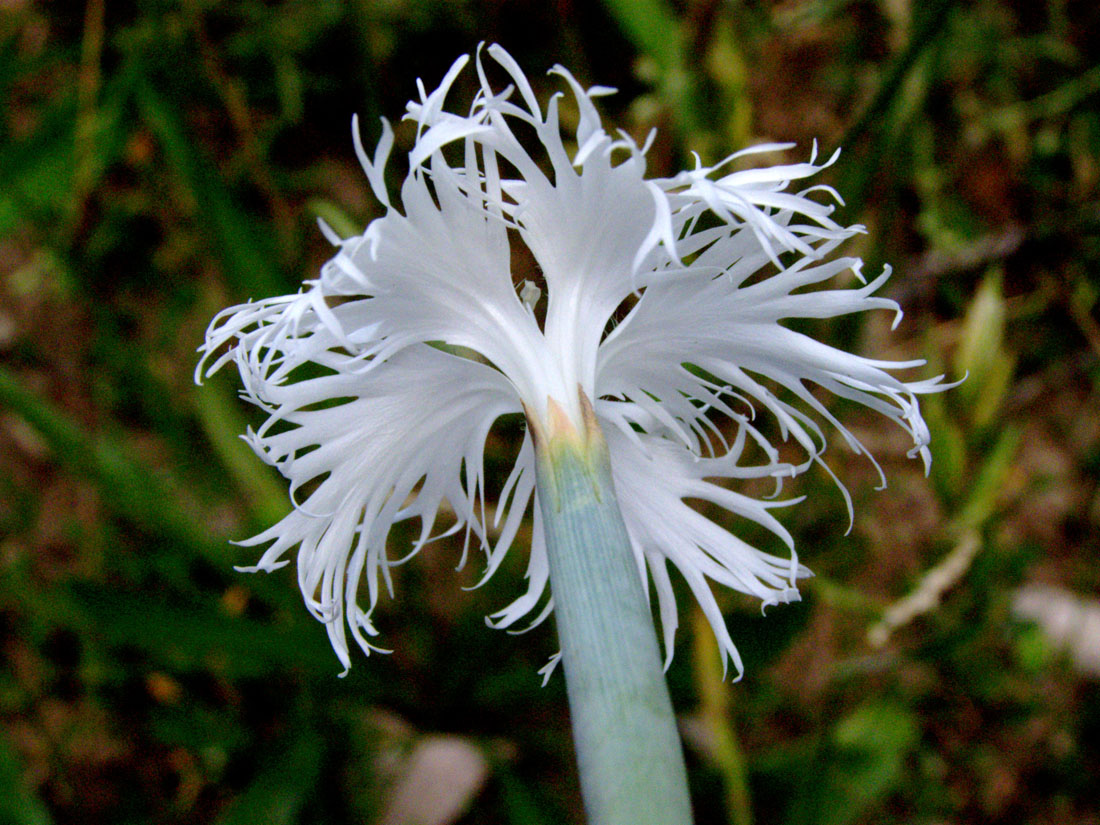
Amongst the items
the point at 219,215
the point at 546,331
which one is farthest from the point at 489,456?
the point at 546,331

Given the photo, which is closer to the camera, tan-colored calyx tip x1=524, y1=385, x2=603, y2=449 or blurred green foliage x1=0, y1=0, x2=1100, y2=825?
tan-colored calyx tip x1=524, y1=385, x2=603, y2=449

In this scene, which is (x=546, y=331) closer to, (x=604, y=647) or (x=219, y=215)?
(x=604, y=647)

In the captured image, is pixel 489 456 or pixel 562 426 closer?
pixel 562 426

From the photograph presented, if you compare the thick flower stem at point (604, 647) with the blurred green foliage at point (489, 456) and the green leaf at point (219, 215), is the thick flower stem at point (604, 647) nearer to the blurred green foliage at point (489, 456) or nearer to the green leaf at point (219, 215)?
the blurred green foliage at point (489, 456)

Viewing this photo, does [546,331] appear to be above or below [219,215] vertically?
below

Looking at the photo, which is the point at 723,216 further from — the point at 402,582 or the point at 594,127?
the point at 402,582

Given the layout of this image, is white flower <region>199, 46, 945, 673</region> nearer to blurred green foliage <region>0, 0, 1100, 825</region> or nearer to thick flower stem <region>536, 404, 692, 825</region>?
thick flower stem <region>536, 404, 692, 825</region>

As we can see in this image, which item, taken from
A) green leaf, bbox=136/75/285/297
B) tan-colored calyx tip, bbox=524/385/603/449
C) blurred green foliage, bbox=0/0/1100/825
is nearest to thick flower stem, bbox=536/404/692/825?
tan-colored calyx tip, bbox=524/385/603/449

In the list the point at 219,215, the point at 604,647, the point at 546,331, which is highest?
the point at 219,215
